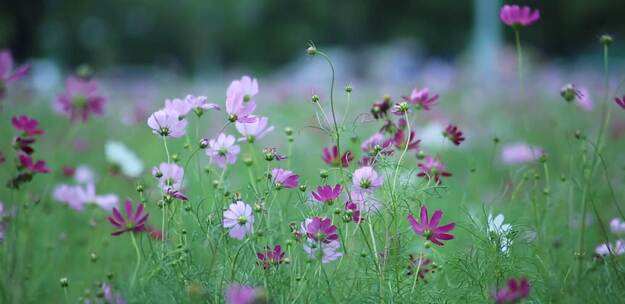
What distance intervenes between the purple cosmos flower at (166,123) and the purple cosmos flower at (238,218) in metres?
0.17

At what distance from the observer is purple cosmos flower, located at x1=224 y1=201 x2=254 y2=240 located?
103 cm

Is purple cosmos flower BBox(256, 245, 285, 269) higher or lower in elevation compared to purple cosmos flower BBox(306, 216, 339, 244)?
lower

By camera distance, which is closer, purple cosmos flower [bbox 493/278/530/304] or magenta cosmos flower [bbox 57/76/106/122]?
purple cosmos flower [bbox 493/278/530/304]

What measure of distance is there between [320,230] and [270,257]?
113 millimetres

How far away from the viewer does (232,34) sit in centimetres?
2584

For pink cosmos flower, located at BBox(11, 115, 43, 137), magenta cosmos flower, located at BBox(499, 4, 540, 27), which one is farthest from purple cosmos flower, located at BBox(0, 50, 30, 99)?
magenta cosmos flower, located at BBox(499, 4, 540, 27)

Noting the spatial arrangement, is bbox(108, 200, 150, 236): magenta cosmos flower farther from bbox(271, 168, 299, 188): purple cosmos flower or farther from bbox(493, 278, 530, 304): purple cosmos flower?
bbox(493, 278, 530, 304): purple cosmos flower

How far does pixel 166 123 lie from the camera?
3.58 ft

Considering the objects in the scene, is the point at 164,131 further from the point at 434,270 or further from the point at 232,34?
the point at 232,34

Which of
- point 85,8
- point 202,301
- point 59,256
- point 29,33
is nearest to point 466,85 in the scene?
point 59,256

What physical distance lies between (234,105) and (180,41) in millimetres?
25961

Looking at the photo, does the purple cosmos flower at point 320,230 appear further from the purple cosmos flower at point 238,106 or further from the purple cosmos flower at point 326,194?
the purple cosmos flower at point 238,106

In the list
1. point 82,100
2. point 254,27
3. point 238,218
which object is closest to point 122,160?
point 82,100

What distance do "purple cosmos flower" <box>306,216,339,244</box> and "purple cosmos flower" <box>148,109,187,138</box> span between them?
0.96 ft
